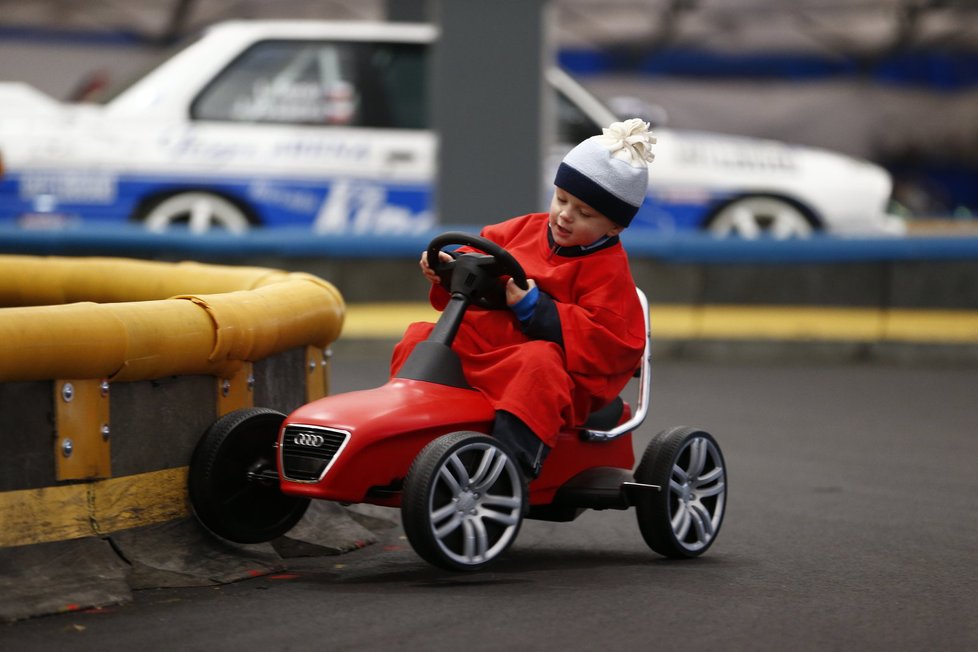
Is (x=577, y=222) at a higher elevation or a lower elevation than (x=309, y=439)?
higher

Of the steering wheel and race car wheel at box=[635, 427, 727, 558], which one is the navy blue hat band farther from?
race car wheel at box=[635, 427, 727, 558]

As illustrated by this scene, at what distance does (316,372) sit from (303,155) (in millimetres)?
5739

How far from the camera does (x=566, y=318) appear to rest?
16.0 ft

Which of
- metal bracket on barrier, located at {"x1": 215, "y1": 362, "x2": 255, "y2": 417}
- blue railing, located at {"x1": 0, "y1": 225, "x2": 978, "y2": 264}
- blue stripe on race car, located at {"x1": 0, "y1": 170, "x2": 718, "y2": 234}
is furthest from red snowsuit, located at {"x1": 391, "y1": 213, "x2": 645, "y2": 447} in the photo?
blue stripe on race car, located at {"x1": 0, "y1": 170, "x2": 718, "y2": 234}

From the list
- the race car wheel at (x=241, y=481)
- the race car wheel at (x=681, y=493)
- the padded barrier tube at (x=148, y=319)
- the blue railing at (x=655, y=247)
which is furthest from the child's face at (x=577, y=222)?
the blue railing at (x=655, y=247)

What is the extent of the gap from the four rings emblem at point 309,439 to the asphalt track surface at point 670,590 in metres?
0.43

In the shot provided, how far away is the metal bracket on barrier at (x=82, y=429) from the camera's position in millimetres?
4383

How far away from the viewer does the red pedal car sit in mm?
4484

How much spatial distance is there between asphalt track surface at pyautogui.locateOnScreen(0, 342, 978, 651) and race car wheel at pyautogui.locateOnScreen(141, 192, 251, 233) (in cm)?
499

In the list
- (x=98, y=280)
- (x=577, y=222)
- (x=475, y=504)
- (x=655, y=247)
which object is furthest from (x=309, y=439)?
(x=655, y=247)

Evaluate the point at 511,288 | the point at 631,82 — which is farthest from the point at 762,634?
the point at 631,82

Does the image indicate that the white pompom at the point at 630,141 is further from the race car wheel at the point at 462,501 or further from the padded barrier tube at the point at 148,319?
the padded barrier tube at the point at 148,319

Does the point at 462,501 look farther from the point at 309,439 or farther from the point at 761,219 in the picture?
the point at 761,219

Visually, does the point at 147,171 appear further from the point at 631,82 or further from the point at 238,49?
the point at 631,82
